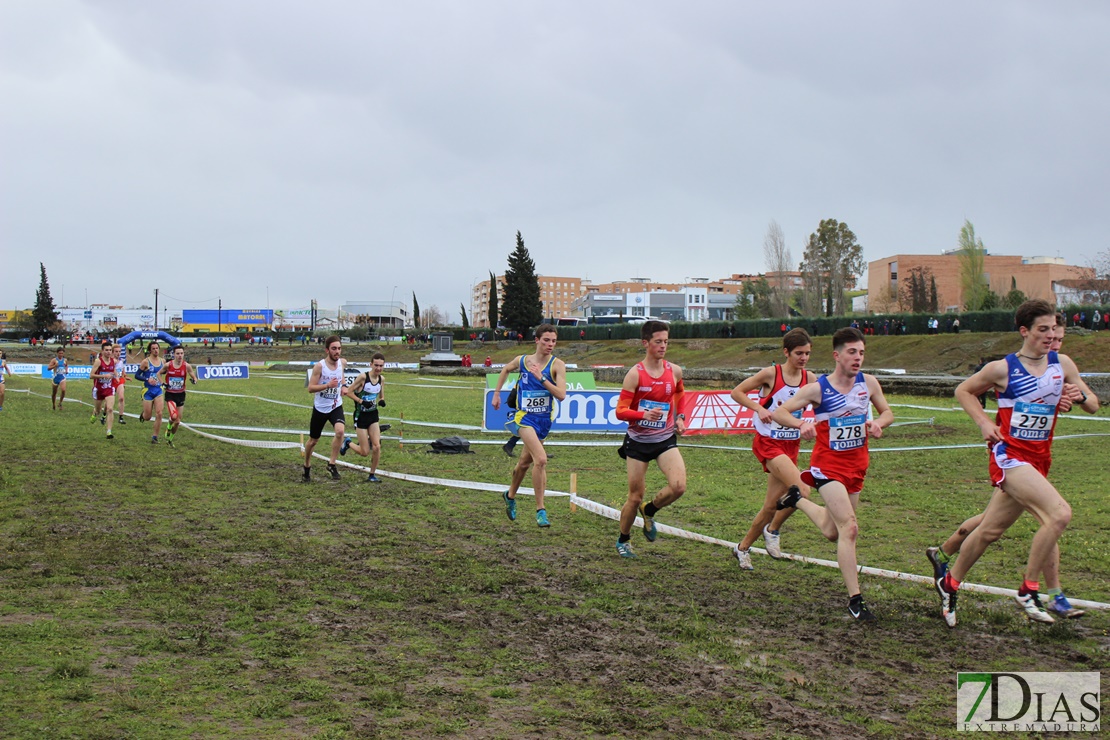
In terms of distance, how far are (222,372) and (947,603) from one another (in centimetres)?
4688

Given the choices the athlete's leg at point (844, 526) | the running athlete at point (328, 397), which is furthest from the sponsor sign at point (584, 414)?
the athlete's leg at point (844, 526)

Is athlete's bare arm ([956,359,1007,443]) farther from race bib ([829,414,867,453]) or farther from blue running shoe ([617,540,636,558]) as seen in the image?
blue running shoe ([617,540,636,558])

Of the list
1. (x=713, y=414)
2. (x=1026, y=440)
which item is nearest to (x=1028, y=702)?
(x=1026, y=440)

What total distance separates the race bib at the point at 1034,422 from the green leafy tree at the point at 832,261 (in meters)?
86.0

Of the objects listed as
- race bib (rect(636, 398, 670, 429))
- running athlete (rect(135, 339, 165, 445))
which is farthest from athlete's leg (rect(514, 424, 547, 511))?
running athlete (rect(135, 339, 165, 445))

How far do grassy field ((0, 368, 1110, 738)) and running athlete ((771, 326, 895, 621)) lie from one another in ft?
2.29

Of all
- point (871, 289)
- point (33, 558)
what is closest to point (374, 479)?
point (33, 558)

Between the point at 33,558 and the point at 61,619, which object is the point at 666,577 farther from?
the point at 33,558

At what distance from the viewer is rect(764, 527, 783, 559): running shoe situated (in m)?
8.15

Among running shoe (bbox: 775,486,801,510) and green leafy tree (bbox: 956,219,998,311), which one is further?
green leafy tree (bbox: 956,219,998,311)

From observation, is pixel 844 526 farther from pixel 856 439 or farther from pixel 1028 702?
pixel 1028 702

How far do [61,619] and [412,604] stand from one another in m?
2.39

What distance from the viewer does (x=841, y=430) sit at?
260 inches

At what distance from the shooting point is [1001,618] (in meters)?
6.13
